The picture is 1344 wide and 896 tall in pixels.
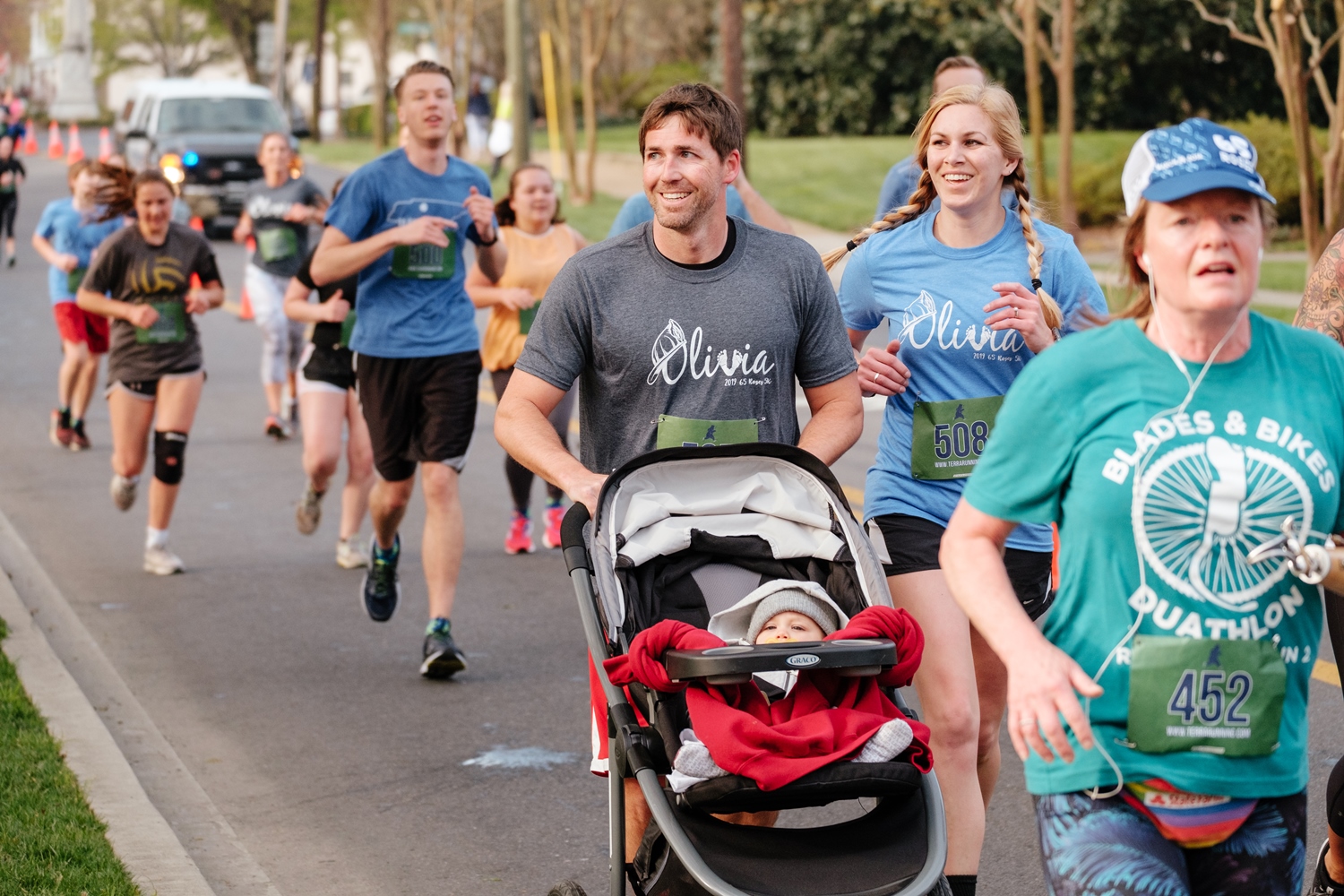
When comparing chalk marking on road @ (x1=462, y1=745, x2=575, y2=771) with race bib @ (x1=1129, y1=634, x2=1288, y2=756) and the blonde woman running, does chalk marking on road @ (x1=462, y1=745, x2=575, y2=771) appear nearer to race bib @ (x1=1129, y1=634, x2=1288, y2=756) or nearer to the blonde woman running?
the blonde woman running

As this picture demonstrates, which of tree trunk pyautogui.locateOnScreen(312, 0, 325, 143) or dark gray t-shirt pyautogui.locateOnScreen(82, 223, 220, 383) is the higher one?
tree trunk pyautogui.locateOnScreen(312, 0, 325, 143)

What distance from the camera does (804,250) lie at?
4477 millimetres

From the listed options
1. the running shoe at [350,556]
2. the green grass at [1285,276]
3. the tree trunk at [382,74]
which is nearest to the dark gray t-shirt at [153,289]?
the running shoe at [350,556]

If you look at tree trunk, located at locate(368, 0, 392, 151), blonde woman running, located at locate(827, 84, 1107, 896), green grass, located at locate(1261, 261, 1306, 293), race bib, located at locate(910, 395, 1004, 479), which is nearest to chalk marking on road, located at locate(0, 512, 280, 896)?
blonde woman running, located at locate(827, 84, 1107, 896)

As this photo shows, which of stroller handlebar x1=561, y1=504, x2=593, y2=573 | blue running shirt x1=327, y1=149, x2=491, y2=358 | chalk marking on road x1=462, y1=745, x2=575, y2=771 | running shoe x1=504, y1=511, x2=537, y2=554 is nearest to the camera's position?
stroller handlebar x1=561, y1=504, x2=593, y2=573

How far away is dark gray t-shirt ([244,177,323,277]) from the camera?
41.3 feet

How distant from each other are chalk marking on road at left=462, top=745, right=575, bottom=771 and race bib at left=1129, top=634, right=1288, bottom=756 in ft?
11.8

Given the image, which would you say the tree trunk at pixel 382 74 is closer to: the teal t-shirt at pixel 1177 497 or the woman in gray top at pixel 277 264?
the woman in gray top at pixel 277 264

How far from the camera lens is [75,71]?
68.4 metres

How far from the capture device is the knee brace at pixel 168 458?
8938 millimetres

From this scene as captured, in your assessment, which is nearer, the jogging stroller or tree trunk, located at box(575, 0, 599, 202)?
the jogging stroller

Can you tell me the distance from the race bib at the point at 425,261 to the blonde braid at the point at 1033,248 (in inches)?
124

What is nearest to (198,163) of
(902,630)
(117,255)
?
(117,255)

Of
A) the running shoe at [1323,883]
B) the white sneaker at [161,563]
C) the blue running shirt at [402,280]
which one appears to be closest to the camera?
the running shoe at [1323,883]
